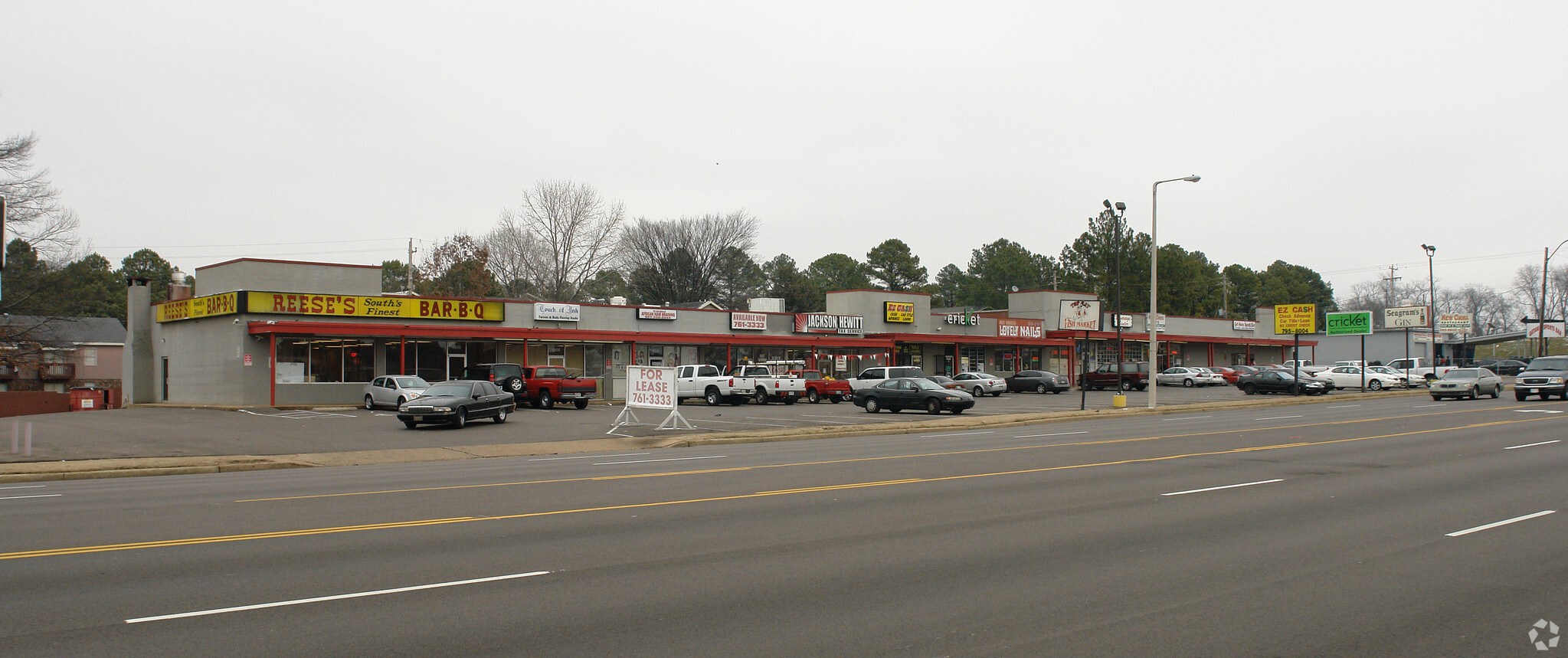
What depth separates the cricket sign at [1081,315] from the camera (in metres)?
44.5

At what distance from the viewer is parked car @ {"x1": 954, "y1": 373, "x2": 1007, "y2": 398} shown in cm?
5059

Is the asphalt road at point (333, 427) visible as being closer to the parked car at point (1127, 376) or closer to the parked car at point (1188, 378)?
the parked car at point (1127, 376)

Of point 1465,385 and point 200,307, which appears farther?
point 1465,385

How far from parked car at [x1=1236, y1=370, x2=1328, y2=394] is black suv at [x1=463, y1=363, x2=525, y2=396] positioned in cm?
3685

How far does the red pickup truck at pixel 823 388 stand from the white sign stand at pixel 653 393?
50.1 feet

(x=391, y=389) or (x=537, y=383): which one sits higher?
(x=537, y=383)

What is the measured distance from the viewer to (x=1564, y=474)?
14188 millimetres

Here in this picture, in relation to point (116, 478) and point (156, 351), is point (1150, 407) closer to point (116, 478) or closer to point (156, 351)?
point (116, 478)

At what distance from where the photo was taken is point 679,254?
79562 mm

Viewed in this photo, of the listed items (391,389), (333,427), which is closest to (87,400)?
(391,389)

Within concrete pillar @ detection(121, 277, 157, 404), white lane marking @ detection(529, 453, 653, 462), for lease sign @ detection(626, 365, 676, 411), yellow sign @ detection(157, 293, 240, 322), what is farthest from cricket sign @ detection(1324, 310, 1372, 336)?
concrete pillar @ detection(121, 277, 157, 404)

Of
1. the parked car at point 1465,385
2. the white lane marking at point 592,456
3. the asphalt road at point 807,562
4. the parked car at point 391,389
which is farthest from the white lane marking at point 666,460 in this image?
the parked car at point 1465,385

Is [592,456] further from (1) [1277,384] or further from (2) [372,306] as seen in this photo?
(1) [1277,384]

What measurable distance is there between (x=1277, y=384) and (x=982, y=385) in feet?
49.4
